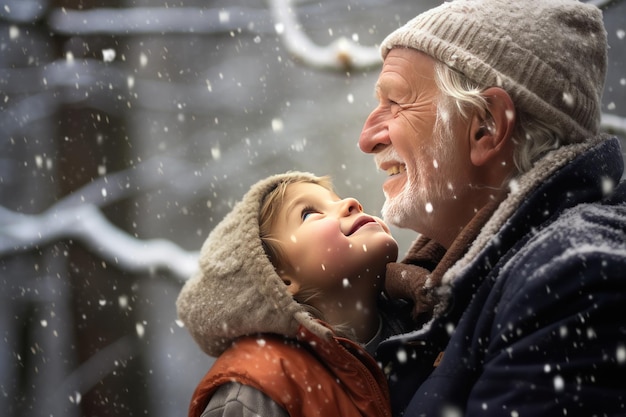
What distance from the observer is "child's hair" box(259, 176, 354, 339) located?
1.93 meters

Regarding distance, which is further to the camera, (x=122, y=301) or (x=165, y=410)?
(x=165, y=410)

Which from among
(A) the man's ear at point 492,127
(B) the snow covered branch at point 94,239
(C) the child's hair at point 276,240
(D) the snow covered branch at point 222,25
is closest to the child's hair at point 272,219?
(C) the child's hair at point 276,240

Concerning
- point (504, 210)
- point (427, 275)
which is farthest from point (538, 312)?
point (427, 275)

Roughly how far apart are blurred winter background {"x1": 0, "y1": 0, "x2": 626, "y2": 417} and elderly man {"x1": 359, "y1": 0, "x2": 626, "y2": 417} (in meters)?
1.88

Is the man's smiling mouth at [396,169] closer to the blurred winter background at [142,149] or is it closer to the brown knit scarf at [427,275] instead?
the brown knit scarf at [427,275]

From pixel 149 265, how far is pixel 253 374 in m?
2.27

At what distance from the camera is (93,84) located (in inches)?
152

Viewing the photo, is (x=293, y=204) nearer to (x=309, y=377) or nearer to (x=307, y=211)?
(x=307, y=211)

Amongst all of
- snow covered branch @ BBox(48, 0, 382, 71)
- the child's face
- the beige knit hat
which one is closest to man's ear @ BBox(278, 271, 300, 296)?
the child's face

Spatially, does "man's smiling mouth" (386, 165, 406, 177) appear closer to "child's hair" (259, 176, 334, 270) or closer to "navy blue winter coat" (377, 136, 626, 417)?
"child's hair" (259, 176, 334, 270)

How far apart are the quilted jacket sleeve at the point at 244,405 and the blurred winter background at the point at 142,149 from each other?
6.22 feet

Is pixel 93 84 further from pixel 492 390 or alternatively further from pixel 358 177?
pixel 492 390

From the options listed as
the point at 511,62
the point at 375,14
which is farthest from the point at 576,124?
the point at 375,14

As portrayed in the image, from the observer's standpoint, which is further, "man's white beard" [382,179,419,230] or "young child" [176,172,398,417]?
"man's white beard" [382,179,419,230]
